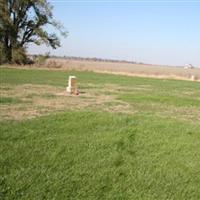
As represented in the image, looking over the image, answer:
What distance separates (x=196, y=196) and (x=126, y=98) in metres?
12.4

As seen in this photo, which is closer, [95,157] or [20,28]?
[95,157]

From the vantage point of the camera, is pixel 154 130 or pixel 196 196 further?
pixel 154 130

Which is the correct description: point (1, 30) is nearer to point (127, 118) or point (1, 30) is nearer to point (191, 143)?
point (127, 118)

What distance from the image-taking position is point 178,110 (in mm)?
15305

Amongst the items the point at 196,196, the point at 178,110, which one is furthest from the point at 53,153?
the point at 178,110

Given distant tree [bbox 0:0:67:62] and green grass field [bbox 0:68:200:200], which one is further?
distant tree [bbox 0:0:67:62]

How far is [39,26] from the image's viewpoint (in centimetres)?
4741

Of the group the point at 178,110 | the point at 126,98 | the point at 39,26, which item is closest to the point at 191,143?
the point at 178,110

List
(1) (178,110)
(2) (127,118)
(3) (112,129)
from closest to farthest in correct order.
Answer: (3) (112,129), (2) (127,118), (1) (178,110)

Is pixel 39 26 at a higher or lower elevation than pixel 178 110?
higher

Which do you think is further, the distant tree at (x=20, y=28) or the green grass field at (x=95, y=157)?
the distant tree at (x=20, y=28)

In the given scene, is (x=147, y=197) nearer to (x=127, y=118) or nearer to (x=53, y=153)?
(x=53, y=153)

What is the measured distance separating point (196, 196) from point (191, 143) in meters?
3.34

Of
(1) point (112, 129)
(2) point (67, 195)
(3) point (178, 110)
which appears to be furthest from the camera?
(3) point (178, 110)
